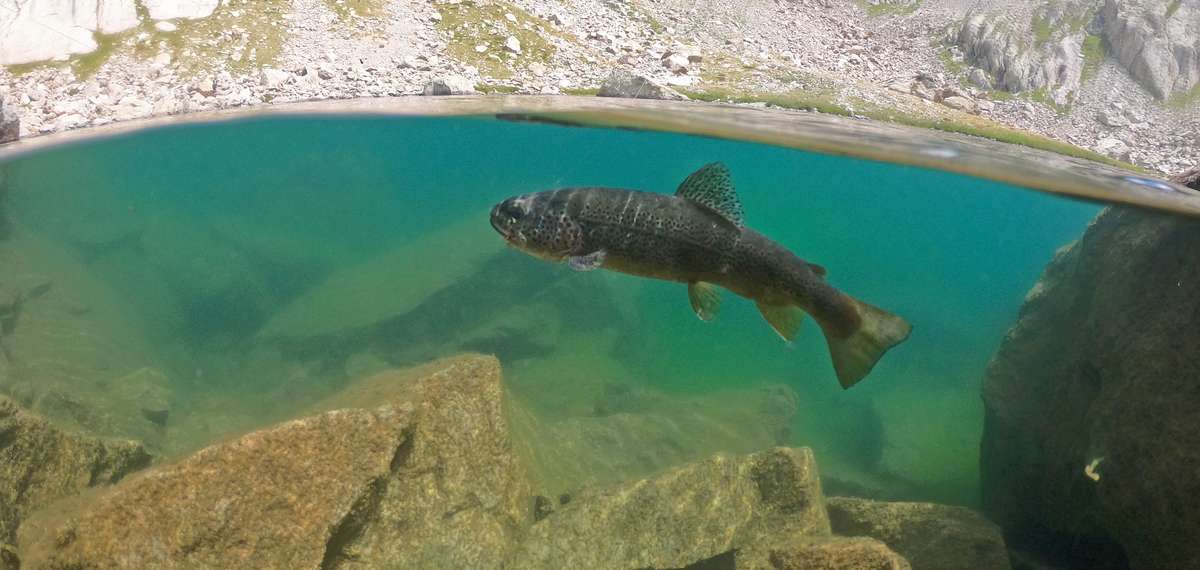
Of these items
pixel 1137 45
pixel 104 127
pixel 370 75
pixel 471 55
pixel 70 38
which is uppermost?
pixel 1137 45

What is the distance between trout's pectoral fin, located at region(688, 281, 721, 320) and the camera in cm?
279

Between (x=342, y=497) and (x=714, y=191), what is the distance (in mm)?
4124

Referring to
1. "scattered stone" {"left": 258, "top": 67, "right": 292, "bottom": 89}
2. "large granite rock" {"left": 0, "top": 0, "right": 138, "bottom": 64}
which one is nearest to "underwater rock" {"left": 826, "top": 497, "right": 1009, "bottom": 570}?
"scattered stone" {"left": 258, "top": 67, "right": 292, "bottom": 89}

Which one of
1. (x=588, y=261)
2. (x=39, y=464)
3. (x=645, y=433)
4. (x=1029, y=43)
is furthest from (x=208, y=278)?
(x=1029, y=43)

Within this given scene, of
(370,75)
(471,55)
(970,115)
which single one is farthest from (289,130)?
(970,115)

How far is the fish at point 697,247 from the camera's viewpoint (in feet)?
8.74

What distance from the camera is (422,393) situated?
5574 millimetres

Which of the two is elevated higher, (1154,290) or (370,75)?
(1154,290)

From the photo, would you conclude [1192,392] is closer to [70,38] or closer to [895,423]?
[895,423]

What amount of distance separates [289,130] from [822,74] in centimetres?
1768

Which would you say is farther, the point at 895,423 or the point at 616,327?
the point at 616,327

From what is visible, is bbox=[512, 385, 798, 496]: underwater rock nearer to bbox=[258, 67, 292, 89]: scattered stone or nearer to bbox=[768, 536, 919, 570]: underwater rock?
bbox=[768, 536, 919, 570]: underwater rock

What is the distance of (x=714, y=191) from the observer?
2805mm

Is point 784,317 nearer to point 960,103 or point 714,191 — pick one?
point 714,191
